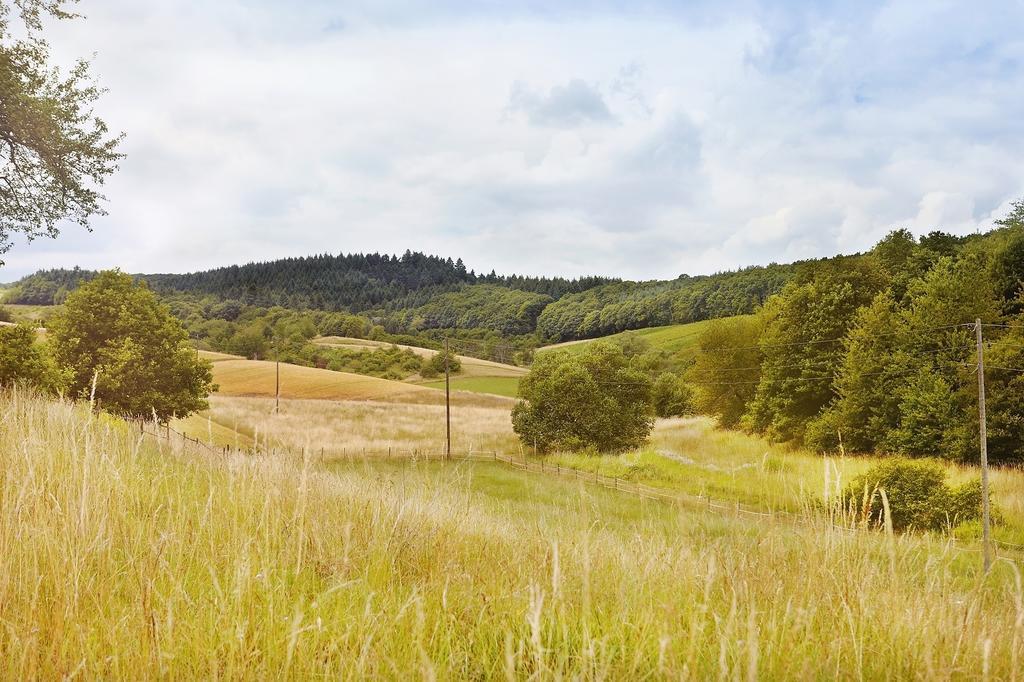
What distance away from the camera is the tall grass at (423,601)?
243 cm

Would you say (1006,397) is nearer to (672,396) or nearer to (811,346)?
(811,346)

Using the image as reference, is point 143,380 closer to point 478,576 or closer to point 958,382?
point 478,576

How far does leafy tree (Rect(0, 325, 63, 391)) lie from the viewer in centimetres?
1659

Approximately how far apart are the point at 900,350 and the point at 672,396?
3994 centimetres

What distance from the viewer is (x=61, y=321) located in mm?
32219

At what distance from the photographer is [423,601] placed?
3.18m

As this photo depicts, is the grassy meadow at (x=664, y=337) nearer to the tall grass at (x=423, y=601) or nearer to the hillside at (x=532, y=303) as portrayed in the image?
the hillside at (x=532, y=303)

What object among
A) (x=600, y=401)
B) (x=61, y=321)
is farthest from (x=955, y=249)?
(x=61, y=321)

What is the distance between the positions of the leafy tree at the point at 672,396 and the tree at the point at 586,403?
2466 centimetres

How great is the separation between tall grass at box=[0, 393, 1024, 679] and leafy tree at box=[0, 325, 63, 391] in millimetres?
14409

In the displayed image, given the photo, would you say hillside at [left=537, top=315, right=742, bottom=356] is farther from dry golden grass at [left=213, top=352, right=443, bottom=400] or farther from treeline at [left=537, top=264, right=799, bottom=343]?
dry golden grass at [left=213, top=352, right=443, bottom=400]

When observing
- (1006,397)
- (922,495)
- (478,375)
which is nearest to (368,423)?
(478,375)

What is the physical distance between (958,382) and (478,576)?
40296 mm

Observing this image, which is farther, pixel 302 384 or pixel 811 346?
pixel 302 384
